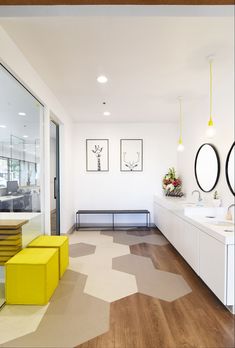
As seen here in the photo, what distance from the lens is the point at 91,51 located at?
2283 millimetres

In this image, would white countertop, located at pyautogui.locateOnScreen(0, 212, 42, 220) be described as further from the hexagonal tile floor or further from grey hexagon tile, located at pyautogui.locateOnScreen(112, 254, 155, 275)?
grey hexagon tile, located at pyautogui.locateOnScreen(112, 254, 155, 275)

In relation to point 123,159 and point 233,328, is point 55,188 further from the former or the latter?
point 233,328

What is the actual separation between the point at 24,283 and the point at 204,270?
6.00 feet

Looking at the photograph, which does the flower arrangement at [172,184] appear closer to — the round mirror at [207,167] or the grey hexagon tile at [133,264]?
the round mirror at [207,167]

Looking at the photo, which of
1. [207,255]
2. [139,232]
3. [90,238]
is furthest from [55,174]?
Answer: [207,255]

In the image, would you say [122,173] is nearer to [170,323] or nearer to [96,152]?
[96,152]

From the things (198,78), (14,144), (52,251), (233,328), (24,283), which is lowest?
(233,328)

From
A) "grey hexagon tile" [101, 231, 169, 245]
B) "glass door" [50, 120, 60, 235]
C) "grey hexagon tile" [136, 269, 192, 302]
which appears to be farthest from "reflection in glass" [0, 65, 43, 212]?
"grey hexagon tile" [101, 231, 169, 245]

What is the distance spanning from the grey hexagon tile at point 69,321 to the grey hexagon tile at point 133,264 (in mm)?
732

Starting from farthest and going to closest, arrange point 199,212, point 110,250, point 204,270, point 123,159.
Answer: point 123,159
point 110,250
point 199,212
point 204,270

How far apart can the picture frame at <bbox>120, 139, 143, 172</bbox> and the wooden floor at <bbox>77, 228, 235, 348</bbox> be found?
3.24m

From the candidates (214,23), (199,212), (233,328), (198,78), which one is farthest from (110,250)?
(214,23)

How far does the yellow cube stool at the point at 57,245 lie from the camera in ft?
8.75

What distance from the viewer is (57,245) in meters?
2.69
